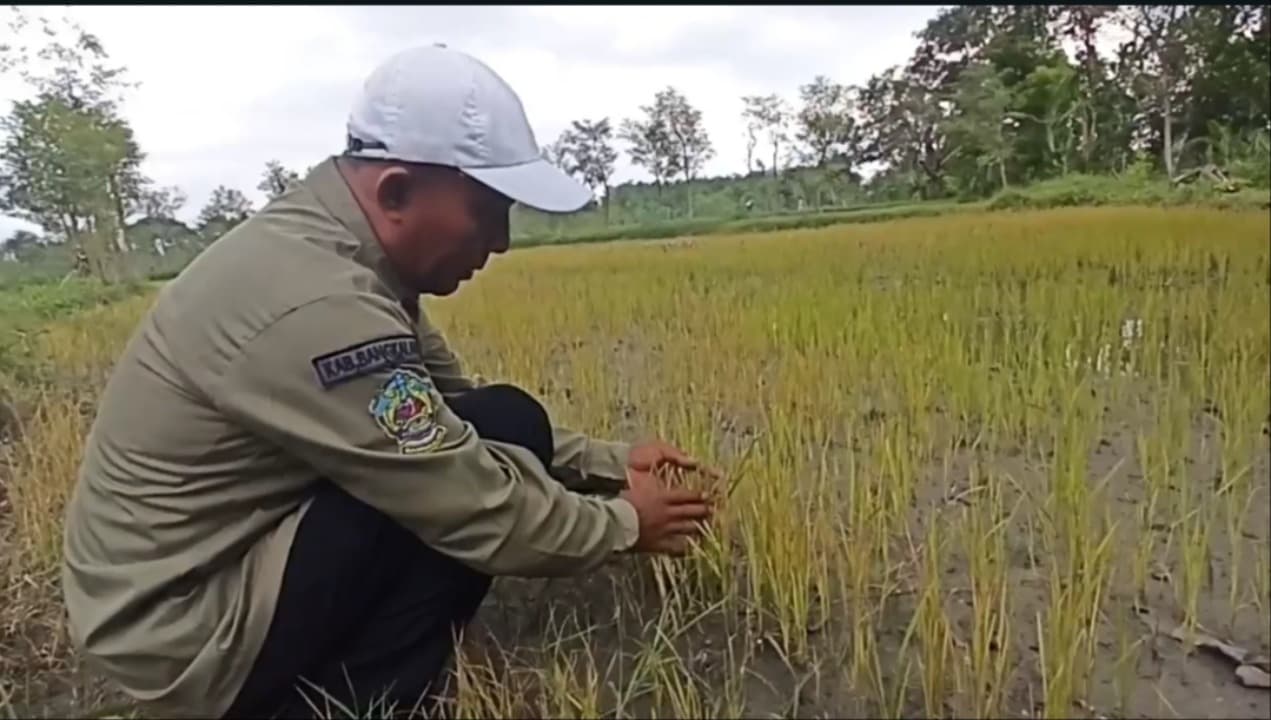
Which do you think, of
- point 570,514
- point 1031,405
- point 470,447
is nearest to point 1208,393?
point 1031,405

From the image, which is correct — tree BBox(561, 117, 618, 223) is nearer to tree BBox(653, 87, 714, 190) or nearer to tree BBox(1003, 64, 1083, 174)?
tree BBox(653, 87, 714, 190)

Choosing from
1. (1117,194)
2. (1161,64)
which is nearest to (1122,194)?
(1117,194)

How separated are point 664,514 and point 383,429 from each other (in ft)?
1.13

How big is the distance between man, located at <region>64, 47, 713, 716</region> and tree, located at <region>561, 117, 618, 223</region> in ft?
6.38

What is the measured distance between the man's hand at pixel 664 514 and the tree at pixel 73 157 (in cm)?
179

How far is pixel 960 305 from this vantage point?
82.1 inches

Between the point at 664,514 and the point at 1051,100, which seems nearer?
the point at 664,514

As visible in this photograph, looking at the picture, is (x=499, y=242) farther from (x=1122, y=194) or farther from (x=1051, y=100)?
(x=1122, y=194)

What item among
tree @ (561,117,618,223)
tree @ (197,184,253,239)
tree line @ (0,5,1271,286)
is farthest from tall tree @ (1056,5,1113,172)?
tree @ (197,184,253,239)

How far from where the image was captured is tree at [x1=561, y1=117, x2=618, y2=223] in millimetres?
2974

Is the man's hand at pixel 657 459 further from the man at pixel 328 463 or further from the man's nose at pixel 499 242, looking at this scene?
the man's nose at pixel 499 242

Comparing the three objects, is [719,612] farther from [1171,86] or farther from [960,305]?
[1171,86]

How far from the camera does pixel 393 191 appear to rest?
957 mm

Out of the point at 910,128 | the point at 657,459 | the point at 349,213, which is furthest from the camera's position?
the point at 910,128
